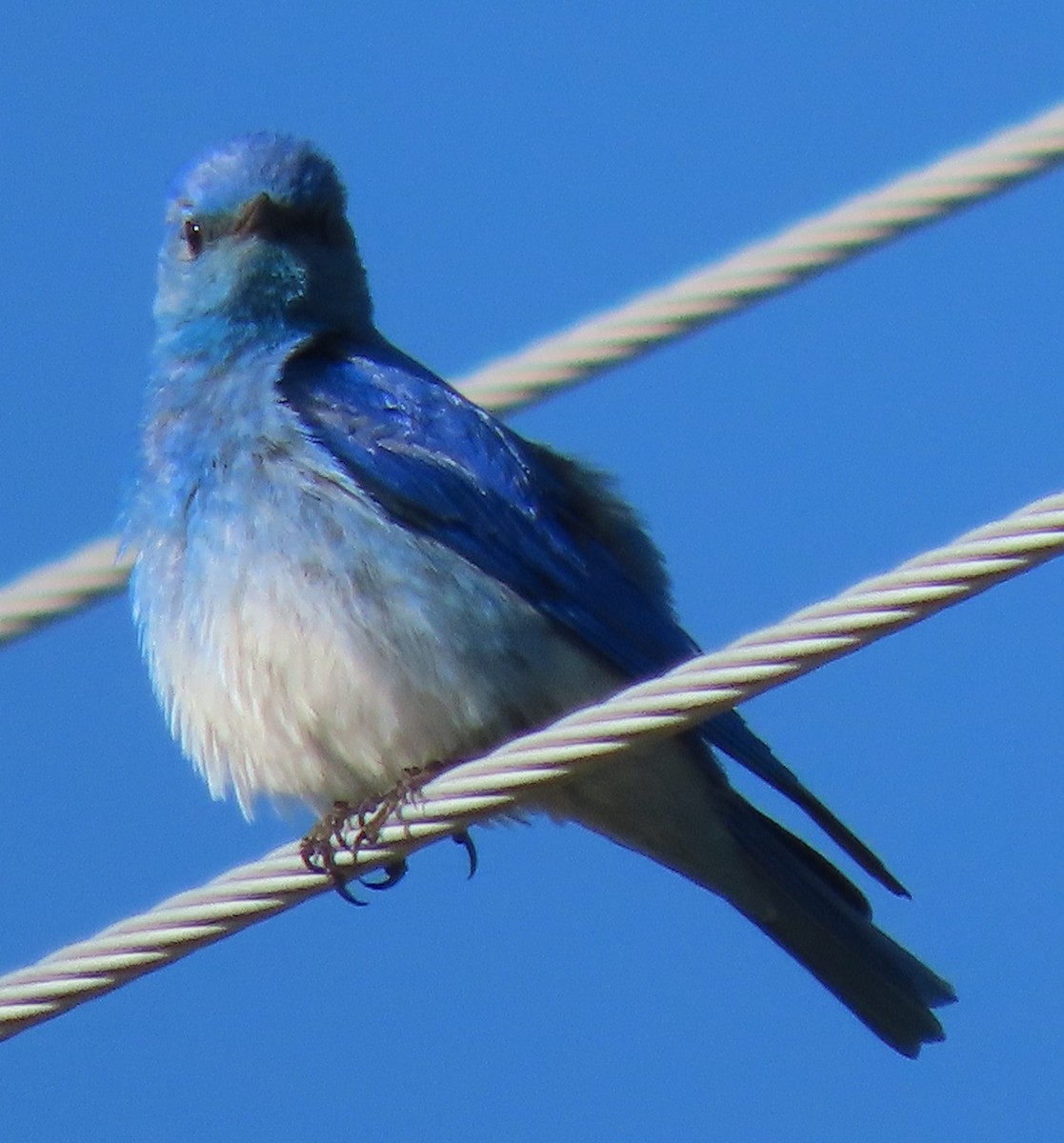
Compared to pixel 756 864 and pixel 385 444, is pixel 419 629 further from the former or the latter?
pixel 756 864

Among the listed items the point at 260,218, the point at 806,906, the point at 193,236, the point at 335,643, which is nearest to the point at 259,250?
the point at 260,218

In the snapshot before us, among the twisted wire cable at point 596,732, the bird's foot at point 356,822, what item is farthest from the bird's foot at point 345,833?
the twisted wire cable at point 596,732

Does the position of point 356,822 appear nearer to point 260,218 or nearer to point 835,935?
point 835,935

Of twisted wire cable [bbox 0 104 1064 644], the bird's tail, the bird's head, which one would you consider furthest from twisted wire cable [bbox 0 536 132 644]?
the bird's tail

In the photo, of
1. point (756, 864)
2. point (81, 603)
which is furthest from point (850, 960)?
point (81, 603)

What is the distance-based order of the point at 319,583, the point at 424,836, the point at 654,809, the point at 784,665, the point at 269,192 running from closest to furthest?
the point at 784,665 < the point at 424,836 < the point at 319,583 < the point at 654,809 < the point at 269,192

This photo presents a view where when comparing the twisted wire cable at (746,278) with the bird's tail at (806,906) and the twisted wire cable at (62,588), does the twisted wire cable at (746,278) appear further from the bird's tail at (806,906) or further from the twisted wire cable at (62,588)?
the bird's tail at (806,906)

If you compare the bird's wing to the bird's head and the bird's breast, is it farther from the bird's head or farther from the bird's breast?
the bird's head
